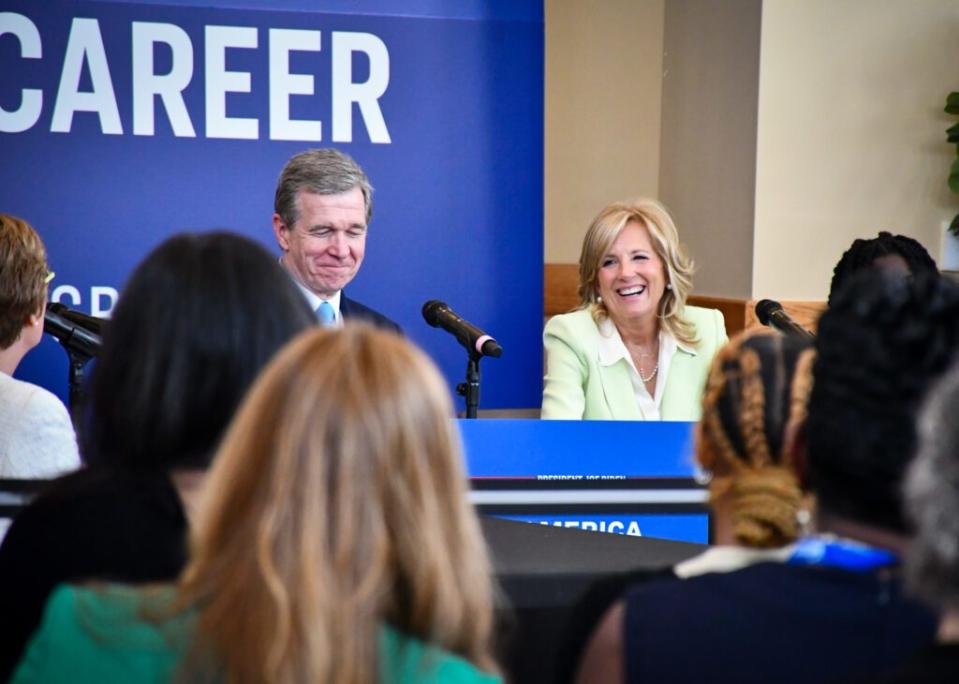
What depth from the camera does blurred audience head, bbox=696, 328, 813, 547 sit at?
124cm

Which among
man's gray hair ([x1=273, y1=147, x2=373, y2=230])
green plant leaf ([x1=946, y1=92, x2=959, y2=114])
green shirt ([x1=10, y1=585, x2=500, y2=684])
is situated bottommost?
green shirt ([x1=10, y1=585, x2=500, y2=684])

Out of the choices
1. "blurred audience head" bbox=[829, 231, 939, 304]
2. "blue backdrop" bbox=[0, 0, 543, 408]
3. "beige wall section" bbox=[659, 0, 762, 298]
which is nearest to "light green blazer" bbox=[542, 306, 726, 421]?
"blurred audience head" bbox=[829, 231, 939, 304]

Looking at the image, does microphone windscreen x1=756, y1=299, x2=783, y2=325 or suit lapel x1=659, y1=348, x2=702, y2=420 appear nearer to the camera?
microphone windscreen x1=756, y1=299, x2=783, y2=325

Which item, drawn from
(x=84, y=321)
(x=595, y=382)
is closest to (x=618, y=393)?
(x=595, y=382)

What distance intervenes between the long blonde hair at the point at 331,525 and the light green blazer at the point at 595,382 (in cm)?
236

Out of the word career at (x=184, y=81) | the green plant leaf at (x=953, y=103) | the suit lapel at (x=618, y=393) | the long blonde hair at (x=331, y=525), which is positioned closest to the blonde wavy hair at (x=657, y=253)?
the suit lapel at (x=618, y=393)

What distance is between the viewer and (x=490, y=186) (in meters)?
4.64

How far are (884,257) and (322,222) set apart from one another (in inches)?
63.7

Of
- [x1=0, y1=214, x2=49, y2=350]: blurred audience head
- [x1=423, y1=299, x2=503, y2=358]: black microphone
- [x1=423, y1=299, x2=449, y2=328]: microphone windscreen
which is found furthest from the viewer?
[x1=423, y1=299, x2=449, y2=328]: microphone windscreen

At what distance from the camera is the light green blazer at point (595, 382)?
341cm

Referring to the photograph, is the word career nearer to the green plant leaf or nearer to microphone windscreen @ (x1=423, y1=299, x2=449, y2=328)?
microphone windscreen @ (x1=423, y1=299, x2=449, y2=328)

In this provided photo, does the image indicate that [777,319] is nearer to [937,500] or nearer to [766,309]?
[766,309]

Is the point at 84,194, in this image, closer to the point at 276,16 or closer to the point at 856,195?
the point at 276,16

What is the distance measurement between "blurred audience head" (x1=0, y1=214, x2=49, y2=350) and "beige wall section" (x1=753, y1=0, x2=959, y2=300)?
317cm
